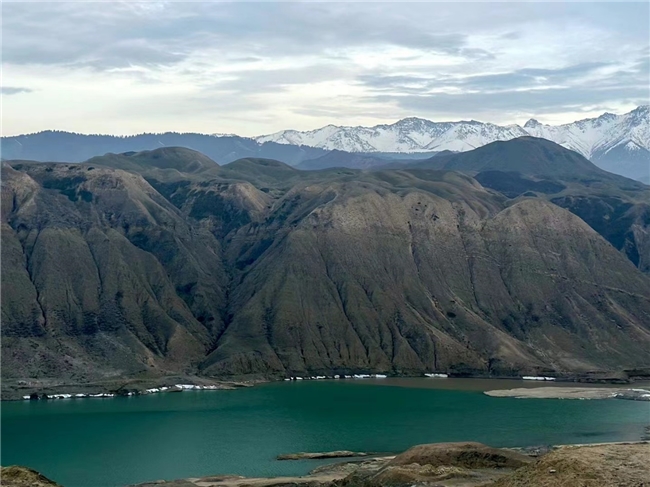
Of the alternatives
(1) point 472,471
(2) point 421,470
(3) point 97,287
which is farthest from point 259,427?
(3) point 97,287

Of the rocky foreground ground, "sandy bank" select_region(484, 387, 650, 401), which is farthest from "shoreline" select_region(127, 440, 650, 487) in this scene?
"sandy bank" select_region(484, 387, 650, 401)

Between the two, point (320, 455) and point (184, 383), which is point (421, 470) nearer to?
point (320, 455)

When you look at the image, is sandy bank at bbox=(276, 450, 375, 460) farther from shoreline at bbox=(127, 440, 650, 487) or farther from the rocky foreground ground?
the rocky foreground ground

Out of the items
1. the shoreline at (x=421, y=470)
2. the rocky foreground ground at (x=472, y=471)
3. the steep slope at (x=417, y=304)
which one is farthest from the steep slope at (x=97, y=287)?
the rocky foreground ground at (x=472, y=471)

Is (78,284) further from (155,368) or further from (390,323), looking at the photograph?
(390,323)

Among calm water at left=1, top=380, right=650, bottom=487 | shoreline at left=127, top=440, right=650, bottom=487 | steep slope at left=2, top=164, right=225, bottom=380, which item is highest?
steep slope at left=2, top=164, right=225, bottom=380
